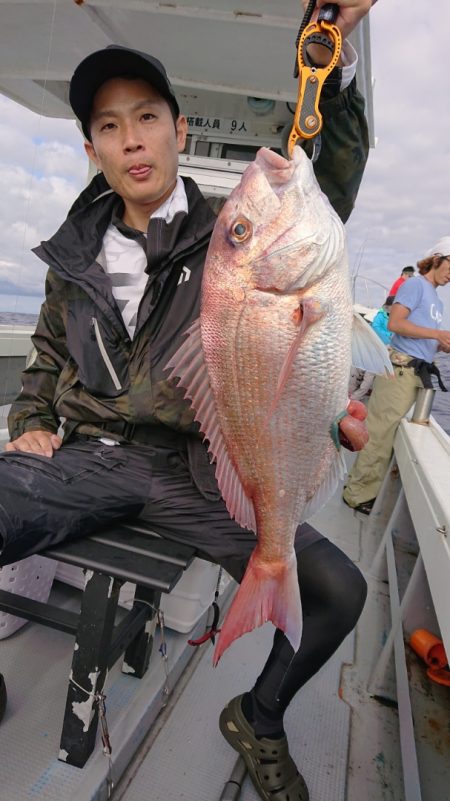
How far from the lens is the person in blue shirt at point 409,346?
4480mm

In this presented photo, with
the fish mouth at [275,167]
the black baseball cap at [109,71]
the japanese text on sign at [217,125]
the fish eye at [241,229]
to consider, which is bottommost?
the fish eye at [241,229]

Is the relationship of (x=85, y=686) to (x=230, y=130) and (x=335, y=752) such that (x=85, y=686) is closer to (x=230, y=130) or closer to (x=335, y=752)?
(x=335, y=752)

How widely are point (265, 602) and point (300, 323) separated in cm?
81

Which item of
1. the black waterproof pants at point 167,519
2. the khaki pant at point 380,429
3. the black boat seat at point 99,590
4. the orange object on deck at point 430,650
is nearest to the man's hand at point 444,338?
the khaki pant at point 380,429

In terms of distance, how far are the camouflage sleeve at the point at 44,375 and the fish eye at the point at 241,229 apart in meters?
1.17

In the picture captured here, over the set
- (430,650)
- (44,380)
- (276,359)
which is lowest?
(430,650)

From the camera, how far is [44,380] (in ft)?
7.64

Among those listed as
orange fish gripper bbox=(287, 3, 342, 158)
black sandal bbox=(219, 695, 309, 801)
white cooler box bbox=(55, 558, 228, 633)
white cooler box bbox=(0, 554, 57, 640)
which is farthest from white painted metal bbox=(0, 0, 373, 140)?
black sandal bbox=(219, 695, 309, 801)

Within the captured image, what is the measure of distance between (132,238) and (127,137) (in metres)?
0.41

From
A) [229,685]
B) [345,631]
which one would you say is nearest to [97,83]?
[345,631]

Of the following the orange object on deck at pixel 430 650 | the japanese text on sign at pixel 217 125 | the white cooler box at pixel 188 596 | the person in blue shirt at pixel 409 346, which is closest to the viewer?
the white cooler box at pixel 188 596

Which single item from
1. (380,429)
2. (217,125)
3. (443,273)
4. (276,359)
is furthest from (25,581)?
(217,125)

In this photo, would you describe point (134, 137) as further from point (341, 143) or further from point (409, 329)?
point (409, 329)

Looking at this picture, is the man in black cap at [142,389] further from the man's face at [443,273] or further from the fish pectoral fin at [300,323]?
the man's face at [443,273]
